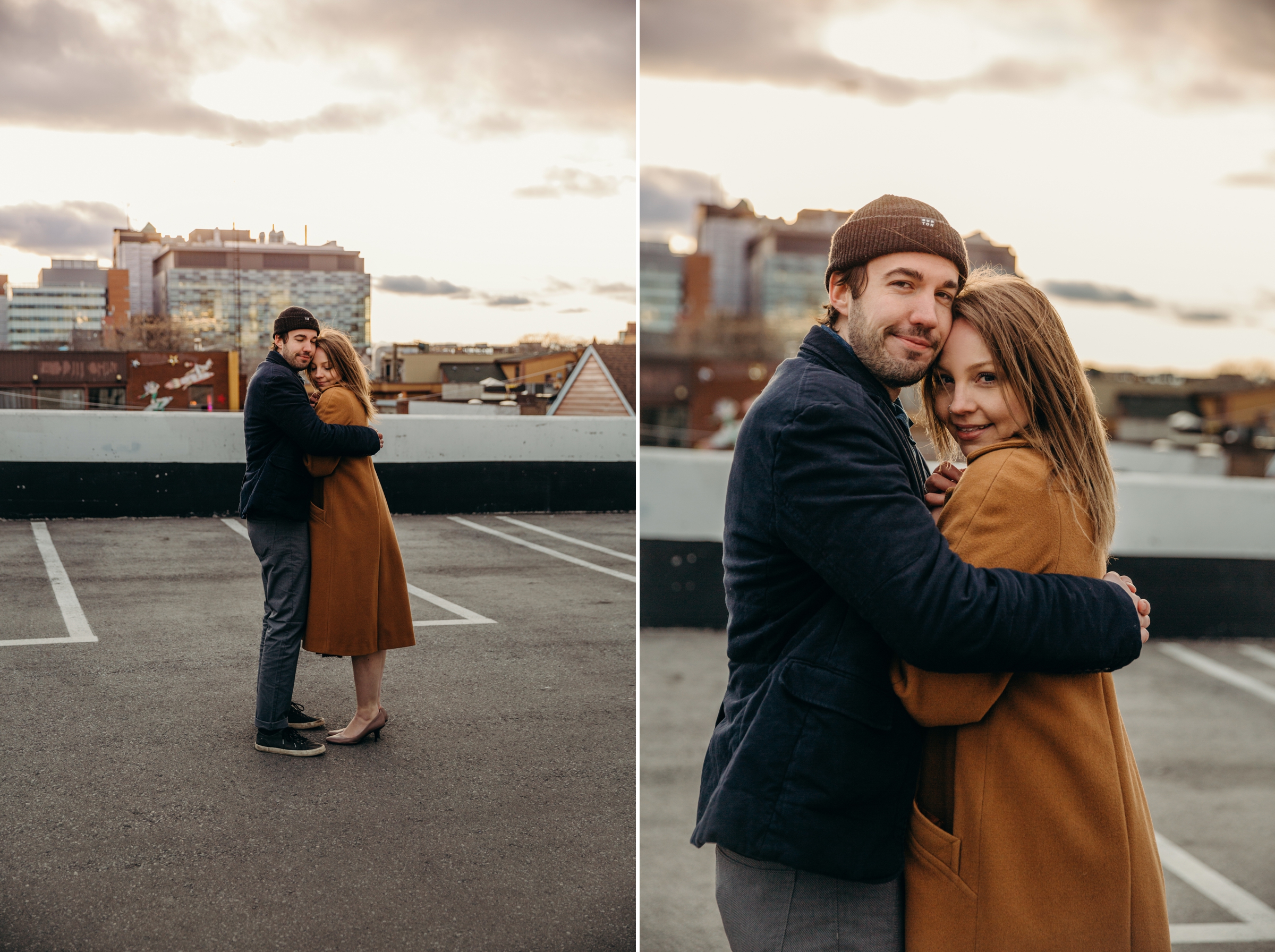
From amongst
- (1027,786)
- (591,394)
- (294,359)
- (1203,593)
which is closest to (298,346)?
(294,359)

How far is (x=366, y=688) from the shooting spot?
9.01 feet

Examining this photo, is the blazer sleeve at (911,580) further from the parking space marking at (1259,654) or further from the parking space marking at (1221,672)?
the parking space marking at (1259,654)

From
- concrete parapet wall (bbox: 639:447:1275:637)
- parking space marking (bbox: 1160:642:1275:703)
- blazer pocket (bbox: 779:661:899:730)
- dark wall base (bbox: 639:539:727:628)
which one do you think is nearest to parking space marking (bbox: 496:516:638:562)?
blazer pocket (bbox: 779:661:899:730)

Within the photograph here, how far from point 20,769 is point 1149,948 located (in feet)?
7.69

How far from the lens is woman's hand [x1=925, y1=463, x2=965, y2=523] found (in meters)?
1.33

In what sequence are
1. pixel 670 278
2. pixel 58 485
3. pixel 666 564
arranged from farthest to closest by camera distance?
pixel 670 278 < pixel 666 564 < pixel 58 485

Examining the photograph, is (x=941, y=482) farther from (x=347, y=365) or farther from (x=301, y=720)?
(x=301, y=720)

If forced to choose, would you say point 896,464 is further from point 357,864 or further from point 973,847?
point 357,864

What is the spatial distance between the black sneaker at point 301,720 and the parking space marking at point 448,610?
379 mm

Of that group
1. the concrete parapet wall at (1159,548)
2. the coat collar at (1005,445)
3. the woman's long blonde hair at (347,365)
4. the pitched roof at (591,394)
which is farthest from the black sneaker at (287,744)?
the concrete parapet wall at (1159,548)

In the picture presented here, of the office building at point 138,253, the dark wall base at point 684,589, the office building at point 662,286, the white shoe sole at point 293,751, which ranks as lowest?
the dark wall base at point 684,589

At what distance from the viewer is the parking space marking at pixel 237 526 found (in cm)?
264

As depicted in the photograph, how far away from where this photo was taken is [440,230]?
2.79 metres

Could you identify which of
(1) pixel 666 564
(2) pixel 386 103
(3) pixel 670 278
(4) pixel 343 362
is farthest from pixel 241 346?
(3) pixel 670 278
